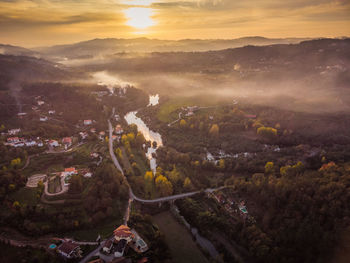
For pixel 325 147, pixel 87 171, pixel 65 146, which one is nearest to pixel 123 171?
pixel 87 171

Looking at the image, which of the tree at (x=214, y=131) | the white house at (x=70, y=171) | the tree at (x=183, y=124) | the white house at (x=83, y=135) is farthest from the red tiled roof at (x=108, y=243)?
the tree at (x=183, y=124)

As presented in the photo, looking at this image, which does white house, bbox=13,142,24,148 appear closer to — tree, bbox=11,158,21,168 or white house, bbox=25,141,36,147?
white house, bbox=25,141,36,147

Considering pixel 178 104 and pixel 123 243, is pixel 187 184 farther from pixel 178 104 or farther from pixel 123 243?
pixel 178 104

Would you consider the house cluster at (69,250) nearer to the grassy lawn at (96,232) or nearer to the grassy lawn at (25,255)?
the grassy lawn at (25,255)

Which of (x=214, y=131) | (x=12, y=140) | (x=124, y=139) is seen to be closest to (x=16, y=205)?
(x=12, y=140)

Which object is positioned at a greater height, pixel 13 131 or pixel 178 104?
pixel 178 104
